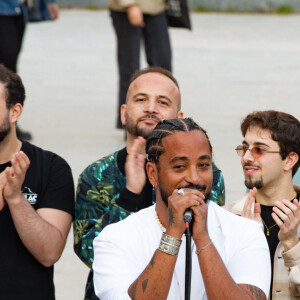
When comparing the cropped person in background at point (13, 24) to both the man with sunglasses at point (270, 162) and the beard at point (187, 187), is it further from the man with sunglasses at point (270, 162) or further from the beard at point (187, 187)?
the beard at point (187, 187)

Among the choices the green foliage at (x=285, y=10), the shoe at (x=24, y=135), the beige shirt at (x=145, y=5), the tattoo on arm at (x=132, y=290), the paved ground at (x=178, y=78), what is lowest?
the green foliage at (x=285, y=10)

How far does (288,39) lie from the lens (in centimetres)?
1683

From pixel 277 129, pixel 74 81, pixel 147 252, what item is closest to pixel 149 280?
pixel 147 252

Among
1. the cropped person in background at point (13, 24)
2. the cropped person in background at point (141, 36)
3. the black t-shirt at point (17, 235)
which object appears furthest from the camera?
the cropped person in background at point (141, 36)

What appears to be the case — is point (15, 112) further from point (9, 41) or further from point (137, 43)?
point (137, 43)

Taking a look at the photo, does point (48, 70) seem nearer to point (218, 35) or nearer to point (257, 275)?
point (218, 35)

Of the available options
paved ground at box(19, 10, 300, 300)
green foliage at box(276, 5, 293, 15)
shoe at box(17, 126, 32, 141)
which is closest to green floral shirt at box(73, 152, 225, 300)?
paved ground at box(19, 10, 300, 300)

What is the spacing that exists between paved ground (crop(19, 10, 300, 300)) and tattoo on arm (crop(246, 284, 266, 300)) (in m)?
2.83

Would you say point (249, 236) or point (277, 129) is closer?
point (249, 236)

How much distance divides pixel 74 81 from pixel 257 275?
9790mm

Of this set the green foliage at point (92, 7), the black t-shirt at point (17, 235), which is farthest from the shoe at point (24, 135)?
the green foliage at point (92, 7)

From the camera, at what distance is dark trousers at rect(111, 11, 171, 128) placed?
9.23 m

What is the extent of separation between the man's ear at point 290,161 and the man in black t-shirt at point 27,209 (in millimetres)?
1039

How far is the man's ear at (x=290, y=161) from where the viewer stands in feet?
16.3
